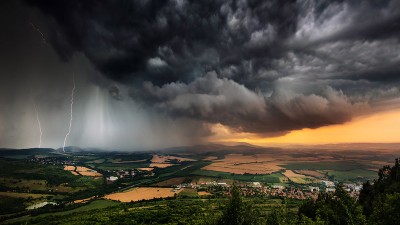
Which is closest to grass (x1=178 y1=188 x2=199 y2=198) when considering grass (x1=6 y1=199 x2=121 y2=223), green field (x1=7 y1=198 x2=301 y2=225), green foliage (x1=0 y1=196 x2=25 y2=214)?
green field (x1=7 y1=198 x2=301 y2=225)

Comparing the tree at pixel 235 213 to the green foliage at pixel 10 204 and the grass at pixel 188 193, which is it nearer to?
the grass at pixel 188 193

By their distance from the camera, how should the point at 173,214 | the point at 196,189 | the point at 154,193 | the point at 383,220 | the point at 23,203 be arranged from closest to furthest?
the point at 383,220 < the point at 173,214 < the point at 23,203 < the point at 154,193 < the point at 196,189

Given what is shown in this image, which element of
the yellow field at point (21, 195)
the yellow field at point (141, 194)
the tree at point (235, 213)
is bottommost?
the yellow field at point (141, 194)

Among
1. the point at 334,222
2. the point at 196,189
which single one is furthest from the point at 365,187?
the point at 196,189

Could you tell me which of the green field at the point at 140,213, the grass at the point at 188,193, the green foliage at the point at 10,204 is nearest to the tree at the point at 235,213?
the green field at the point at 140,213

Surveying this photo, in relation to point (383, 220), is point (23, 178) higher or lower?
lower

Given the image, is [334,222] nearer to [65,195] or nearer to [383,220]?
[383,220]

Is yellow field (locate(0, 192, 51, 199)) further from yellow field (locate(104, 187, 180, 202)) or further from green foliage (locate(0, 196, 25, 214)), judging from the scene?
yellow field (locate(104, 187, 180, 202))

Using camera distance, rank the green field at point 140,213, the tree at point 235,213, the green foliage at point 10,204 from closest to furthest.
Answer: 1. the tree at point 235,213
2. the green field at point 140,213
3. the green foliage at point 10,204
